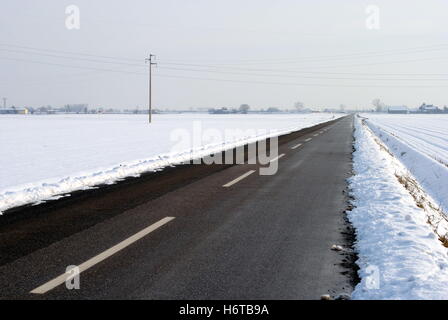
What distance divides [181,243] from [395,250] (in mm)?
2545

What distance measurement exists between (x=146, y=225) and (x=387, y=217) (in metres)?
3.59

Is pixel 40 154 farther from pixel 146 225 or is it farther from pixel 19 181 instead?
pixel 146 225

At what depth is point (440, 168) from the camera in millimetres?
12727

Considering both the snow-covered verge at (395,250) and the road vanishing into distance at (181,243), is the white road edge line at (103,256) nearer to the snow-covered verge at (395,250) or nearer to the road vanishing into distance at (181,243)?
the road vanishing into distance at (181,243)

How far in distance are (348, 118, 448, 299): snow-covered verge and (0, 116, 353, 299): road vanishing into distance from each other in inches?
10.1

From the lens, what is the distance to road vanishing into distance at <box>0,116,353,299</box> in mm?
3617

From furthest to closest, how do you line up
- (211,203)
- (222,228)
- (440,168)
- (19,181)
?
(440,168) → (19,181) → (211,203) → (222,228)

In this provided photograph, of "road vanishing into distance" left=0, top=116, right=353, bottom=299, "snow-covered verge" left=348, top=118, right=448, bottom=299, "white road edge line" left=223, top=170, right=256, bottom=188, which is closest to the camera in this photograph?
"snow-covered verge" left=348, top=118, right=448, bottom=299

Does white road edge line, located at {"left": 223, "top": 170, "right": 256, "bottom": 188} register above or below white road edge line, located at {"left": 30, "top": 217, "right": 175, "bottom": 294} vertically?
above

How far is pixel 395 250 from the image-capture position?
175 inches

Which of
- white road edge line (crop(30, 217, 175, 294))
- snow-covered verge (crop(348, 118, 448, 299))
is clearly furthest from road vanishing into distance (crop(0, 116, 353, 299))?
snow-covered verge (crop(348, 118, 448, 299))

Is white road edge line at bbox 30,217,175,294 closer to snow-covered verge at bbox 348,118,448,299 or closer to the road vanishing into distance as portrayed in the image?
the road vanishing into distance

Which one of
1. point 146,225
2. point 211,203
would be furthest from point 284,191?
point 146,225

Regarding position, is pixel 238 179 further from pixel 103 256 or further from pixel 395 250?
pixel 103 256
